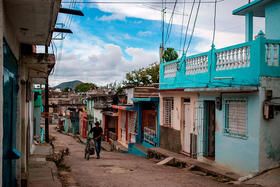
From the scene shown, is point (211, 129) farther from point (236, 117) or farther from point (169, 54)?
point (169, 54)

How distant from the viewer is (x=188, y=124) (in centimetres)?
1249

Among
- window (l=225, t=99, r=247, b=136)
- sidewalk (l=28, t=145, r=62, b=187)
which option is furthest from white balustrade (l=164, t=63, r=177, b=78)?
sidewalk (l=28, t=145, r=62, b=187)

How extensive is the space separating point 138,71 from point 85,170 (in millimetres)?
27762

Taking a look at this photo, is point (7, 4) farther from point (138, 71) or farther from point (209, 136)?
point (138, 71)

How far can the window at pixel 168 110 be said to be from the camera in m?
14.1

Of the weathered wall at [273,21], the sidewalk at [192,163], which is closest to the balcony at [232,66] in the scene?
the weathered wall at [273,21]

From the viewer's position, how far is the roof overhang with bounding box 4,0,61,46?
347 centimetres

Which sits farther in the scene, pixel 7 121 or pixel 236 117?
pixel 236 117

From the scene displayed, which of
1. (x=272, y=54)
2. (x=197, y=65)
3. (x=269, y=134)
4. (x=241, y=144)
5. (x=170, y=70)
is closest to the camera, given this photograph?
(x=269, y=134)

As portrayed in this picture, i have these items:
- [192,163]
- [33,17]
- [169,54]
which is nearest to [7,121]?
[33,17]

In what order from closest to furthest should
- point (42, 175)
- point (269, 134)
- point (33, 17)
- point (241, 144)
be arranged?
point (33, 17)
point (42, 175)
point (269, 134)
point (241, 144)

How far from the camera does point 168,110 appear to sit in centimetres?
1442

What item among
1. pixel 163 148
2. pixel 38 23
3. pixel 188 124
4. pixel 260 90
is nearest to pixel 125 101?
pixel 163 148

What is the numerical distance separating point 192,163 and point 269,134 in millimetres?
3256
